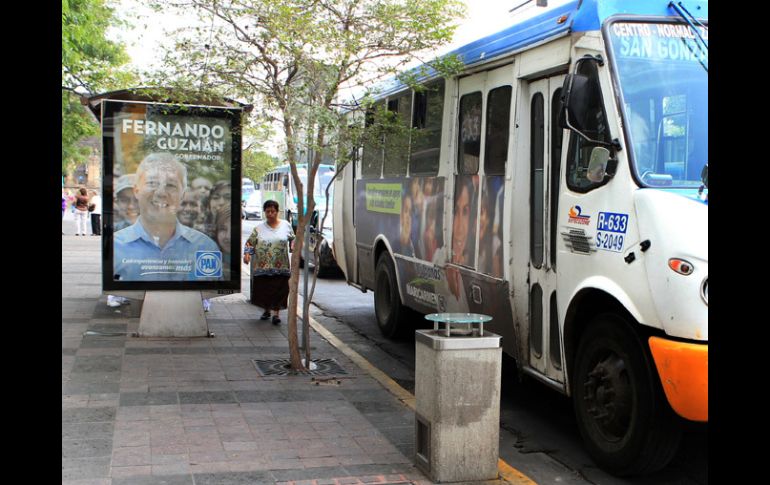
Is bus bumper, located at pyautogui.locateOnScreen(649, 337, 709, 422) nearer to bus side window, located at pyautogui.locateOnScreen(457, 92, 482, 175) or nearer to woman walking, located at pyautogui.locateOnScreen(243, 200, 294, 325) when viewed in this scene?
bus side window, located at pyautogui.locateOnScreen(457, 92, 482, 175)

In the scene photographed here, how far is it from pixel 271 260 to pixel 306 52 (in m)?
4.21

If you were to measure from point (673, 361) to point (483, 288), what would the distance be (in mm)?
2675

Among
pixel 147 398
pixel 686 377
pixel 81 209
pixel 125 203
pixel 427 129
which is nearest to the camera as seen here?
pixel 686 377

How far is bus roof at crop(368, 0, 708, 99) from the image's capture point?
5590 mm

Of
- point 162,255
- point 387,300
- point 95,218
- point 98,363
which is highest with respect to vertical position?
point 95,218

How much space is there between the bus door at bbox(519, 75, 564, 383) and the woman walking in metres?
4.94

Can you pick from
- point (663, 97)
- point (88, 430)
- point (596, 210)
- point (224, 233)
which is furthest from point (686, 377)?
point (224, 233)

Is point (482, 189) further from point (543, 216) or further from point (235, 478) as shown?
point (235, 478)

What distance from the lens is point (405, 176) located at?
30.8 ft

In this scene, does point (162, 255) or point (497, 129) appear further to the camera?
point (162, 255)

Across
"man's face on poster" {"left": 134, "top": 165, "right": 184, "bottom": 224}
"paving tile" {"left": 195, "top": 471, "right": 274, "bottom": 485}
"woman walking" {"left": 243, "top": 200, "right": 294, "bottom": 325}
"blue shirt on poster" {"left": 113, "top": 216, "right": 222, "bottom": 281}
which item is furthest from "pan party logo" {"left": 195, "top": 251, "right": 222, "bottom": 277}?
"paving tile" {"left": 195, "top": 471, "right": 274, "bottom": 485}

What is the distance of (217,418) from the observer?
6496mm

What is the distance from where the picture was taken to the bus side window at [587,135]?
18.0 feet

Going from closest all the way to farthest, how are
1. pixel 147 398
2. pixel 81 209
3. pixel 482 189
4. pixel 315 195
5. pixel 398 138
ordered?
pixel 147 398 < pixel 482 189 < pixel 398 138 < pixel 315 195 < pixel 81 209
